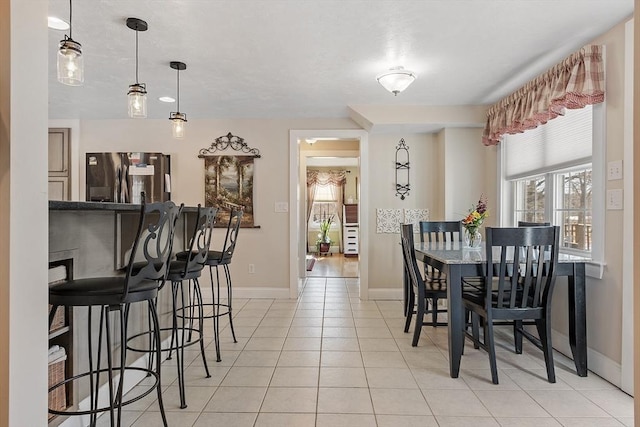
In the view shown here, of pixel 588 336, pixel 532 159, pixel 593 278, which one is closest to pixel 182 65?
pixel 532 159

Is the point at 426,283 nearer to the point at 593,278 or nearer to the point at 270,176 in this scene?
the point at 593,278

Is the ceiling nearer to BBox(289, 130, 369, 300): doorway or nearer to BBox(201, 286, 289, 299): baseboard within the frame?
BBox(289, 130, 369, 300): doorway

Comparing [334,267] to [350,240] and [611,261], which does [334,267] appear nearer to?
[350,240]

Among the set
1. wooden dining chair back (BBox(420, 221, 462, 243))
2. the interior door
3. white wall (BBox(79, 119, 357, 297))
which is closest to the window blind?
wooden dining chair back (BBox(420, 221, 462, 243))

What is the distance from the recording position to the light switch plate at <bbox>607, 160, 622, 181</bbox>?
2.26 metres

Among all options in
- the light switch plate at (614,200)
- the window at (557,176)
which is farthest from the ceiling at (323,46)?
the light switch plate at (614,200)

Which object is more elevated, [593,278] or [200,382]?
[593,278]

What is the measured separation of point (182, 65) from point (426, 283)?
2.77m

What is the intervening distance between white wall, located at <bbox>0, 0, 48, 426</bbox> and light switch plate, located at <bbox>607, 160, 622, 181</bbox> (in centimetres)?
291

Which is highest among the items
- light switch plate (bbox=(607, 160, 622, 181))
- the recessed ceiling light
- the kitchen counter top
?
the recessed ceiling light

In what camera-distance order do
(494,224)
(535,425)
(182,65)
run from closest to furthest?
(535,425), (182,65), (494,224)

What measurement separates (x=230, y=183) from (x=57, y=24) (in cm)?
255

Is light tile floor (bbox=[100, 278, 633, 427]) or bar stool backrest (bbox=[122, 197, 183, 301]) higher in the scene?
bar stool backrest (bbox=[122, 197, 183, 301])

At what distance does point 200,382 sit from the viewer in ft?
7.61
